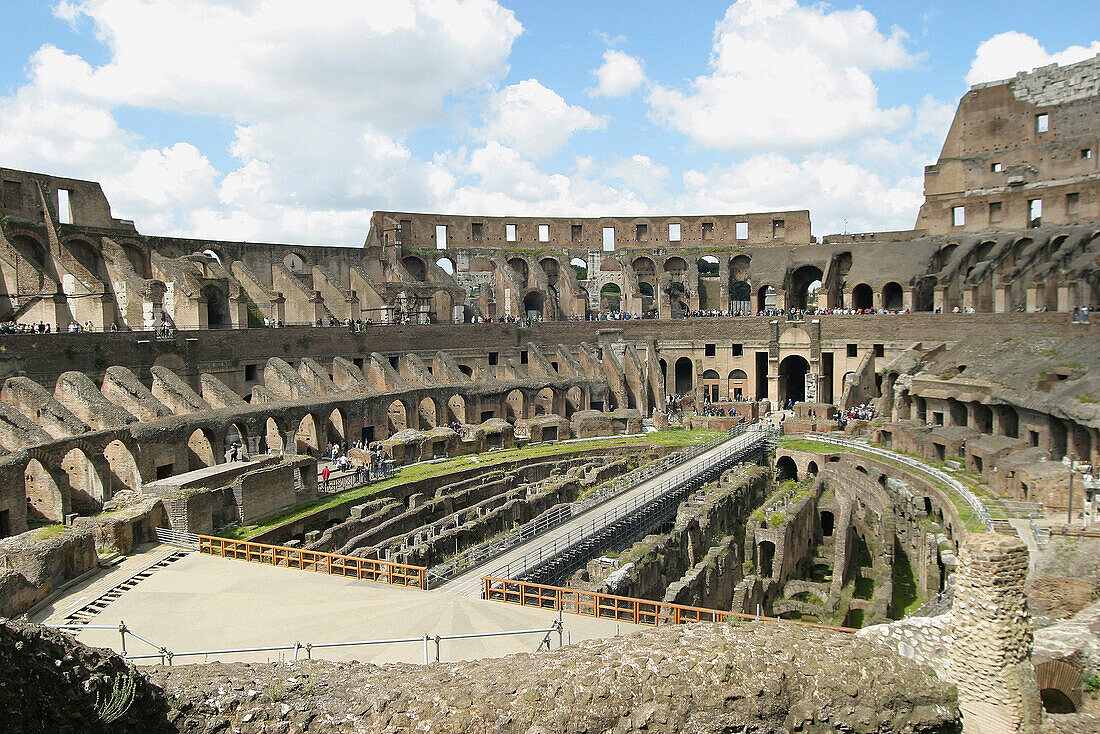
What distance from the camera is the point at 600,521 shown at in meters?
22.1

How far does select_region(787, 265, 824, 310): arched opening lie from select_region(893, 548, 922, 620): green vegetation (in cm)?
2508

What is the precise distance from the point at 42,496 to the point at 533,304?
108ft

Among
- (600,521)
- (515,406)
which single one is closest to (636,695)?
(600,521)

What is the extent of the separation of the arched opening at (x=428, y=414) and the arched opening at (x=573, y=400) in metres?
7.39

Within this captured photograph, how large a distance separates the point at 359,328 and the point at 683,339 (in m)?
19.6

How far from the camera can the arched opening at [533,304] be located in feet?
163

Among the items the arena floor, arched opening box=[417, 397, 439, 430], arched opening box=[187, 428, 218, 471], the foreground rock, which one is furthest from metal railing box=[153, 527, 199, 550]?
arched opening box=[417, 397, 439, 430]

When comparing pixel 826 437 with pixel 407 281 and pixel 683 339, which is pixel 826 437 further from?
pixel 407 281

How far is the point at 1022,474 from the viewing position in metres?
22.9

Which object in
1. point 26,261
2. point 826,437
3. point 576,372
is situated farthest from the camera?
point 576,372

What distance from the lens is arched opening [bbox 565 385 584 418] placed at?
39906mm

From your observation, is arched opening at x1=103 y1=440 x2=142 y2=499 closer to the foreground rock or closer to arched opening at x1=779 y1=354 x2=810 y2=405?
the foreground rock

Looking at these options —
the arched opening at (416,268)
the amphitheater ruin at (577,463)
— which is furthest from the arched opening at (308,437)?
the arched opening at (416,268)

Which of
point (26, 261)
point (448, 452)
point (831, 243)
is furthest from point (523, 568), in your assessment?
point (831, 243)
